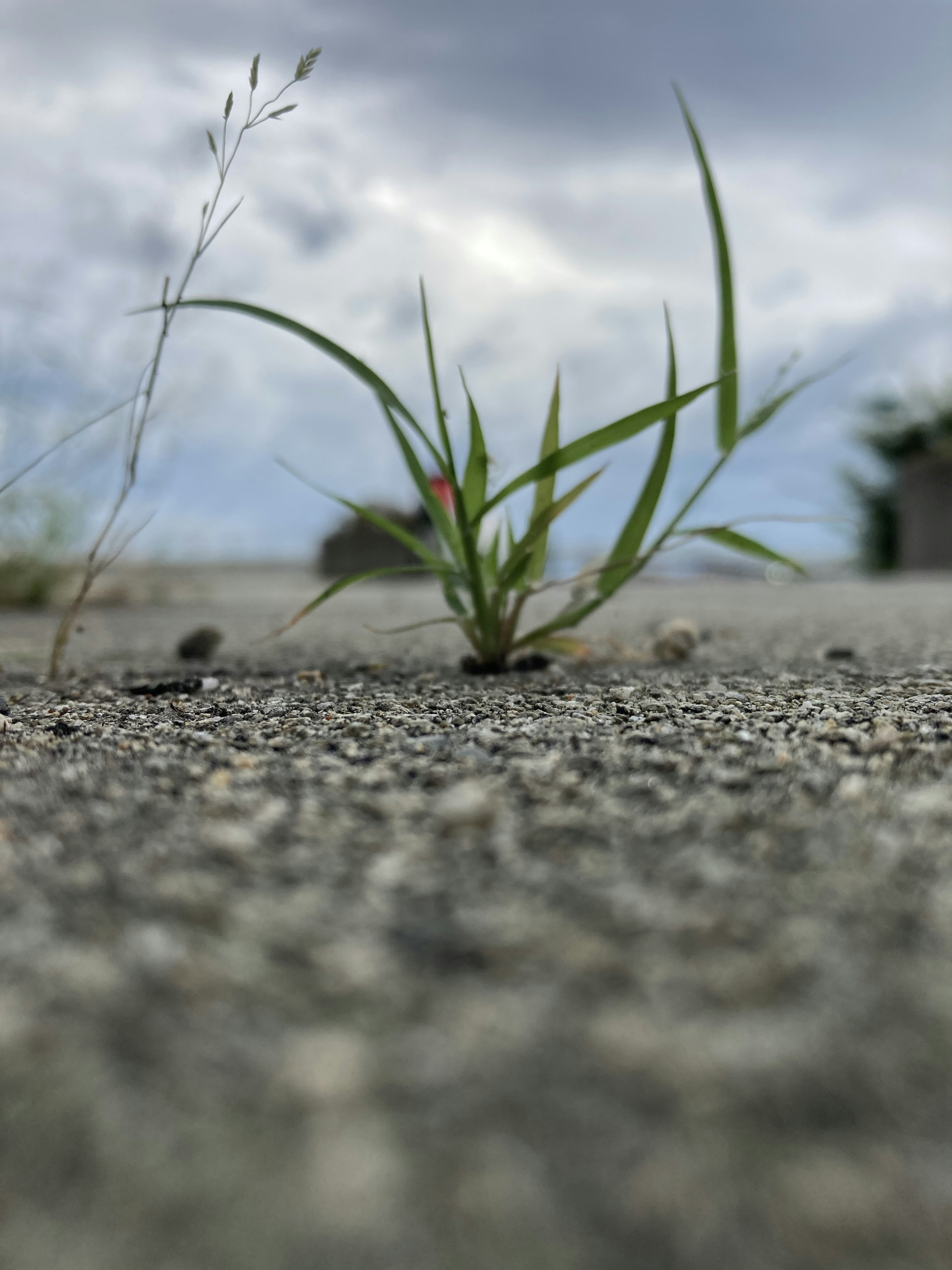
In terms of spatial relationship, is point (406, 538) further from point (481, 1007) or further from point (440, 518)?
point (481, 1007)

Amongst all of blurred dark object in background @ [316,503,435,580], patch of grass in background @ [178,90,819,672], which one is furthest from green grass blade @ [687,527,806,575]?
blurred dark object in background @ [316,503,435,580]

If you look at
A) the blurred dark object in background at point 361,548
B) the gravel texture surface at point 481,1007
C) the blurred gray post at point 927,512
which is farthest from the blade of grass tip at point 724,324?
the blurred gray post at point 927,512

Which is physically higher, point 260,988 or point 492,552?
point 492,552

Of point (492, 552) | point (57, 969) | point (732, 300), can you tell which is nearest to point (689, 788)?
point (57, 969)

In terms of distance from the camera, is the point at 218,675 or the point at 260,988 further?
the point at 218,675

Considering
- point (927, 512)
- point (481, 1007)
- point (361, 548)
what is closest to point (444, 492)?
point (481, 1007)

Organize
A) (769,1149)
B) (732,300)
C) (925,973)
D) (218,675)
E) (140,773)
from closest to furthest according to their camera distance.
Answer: (769,1149), (925,973), (140,773), (732,300), (218,675)

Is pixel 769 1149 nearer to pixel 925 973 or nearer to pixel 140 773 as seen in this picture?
pixel 925 973
